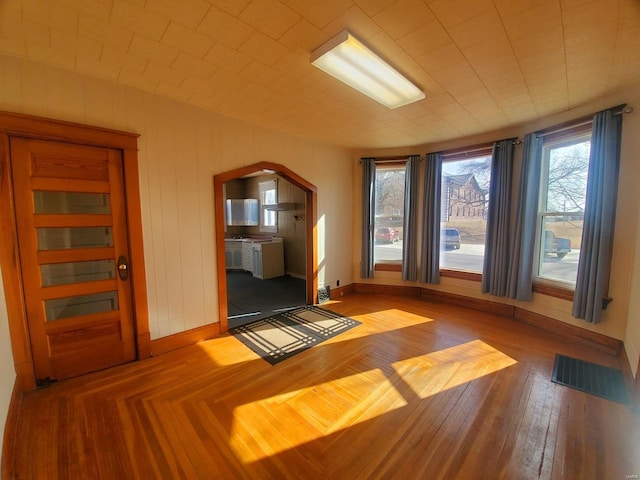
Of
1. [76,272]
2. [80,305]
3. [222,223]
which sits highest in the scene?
[222,223]

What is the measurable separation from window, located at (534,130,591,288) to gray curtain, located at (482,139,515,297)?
0.35 m

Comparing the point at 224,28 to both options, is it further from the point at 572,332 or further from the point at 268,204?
the point at 268,204

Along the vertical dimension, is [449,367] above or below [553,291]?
below

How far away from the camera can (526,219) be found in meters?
3.32

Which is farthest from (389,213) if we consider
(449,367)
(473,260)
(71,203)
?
(71,203)

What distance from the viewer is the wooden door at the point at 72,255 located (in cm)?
207

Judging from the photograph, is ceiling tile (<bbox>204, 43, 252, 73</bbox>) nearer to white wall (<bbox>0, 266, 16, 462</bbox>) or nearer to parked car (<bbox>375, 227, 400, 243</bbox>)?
white wall (<bbox>0, 266, 16, 462</bbox>)

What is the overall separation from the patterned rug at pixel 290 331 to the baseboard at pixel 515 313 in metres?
1.42

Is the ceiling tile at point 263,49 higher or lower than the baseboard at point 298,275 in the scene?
higher

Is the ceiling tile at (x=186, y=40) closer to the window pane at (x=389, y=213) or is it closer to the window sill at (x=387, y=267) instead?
the window pane at (x=389, y=213)

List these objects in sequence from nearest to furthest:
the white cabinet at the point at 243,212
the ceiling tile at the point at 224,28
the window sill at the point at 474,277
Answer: the ceiling tile at the point at 224,28 → the window sill at the point at 474,277 → the white cabinet at the point at 243,212

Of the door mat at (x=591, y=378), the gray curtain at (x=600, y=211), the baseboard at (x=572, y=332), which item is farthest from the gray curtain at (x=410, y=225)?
the door mat at (x=591, y=378)

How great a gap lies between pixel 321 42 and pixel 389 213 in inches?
133

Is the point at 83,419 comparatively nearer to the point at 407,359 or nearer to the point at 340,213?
the point at 407,359
